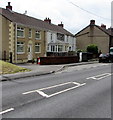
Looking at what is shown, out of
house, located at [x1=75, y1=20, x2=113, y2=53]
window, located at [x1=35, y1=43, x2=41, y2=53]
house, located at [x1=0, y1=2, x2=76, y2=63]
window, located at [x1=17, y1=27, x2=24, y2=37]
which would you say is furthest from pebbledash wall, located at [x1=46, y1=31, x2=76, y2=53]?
house, located at [x1=75, y1=20, x2=113, y2=53]

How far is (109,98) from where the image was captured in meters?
7.81

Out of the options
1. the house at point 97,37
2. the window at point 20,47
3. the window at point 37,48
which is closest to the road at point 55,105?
the window at point 20,47

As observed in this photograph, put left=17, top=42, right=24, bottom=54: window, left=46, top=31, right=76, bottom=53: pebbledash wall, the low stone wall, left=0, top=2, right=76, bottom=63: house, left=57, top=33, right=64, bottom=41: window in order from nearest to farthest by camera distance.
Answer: the low stone wall
left=0, top=2, right=76, bottom=63: house
left=17, top=42, right=24, bottom=54: window
left=46, top=31, right=76, bottom=53: pebbledash wall
left=57, top=33, right=64, bottom=41: window

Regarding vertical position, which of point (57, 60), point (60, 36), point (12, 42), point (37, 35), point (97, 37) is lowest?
point (57, 60)

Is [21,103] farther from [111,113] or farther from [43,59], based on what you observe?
[43,59]

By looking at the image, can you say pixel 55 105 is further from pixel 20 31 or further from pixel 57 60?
pixel 20 31

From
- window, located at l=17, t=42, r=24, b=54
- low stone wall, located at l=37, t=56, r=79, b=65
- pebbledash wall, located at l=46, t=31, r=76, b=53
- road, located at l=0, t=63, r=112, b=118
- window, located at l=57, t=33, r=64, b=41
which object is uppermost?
window, located at l=57, t=33, r=64, b=41

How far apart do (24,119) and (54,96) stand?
285 cm

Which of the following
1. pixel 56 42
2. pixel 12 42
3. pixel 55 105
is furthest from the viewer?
pixel 56 42

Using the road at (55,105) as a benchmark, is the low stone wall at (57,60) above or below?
Result: above

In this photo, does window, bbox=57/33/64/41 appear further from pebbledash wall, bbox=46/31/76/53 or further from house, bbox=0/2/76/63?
house, bbox=0/2/76/63

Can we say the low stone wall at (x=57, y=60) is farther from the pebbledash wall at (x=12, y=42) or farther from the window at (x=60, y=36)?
the window at (x=60, y=36)

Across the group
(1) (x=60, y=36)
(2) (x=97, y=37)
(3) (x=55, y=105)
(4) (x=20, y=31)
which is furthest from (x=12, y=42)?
(2) (x=97, y=37)

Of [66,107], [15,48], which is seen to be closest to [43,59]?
[15,48]
